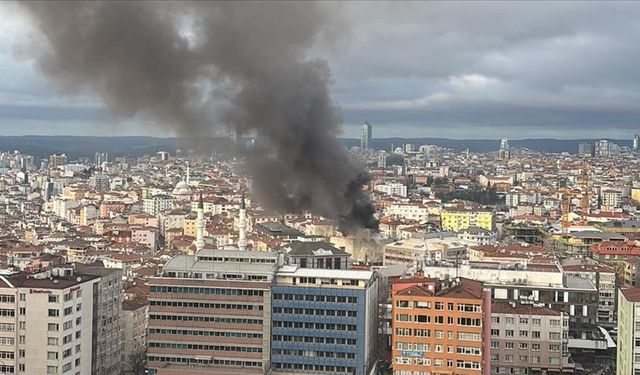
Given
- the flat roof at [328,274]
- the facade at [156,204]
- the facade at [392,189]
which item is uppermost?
the facade at [392,189]

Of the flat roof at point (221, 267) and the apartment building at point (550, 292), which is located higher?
the flat roof at point (221, 267)

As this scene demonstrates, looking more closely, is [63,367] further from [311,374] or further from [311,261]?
[311,261]

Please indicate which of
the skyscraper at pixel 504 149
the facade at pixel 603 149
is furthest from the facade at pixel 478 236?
the facade at pixel 603 149

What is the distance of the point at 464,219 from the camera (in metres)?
52.2

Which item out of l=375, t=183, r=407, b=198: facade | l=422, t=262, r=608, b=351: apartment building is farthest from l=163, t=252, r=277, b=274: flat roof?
l=375, t=183, r=407, b=198: facade

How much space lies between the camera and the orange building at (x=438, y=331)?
17.3 m

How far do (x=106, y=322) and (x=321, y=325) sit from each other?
214 inches

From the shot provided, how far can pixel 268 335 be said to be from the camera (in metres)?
18.5

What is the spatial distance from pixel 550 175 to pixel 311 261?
8275 centimetres

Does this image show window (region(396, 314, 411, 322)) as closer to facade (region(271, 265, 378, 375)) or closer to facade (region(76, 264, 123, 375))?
facade (region(271, 265, 378, 375))

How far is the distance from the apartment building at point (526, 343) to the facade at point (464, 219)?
3007cm

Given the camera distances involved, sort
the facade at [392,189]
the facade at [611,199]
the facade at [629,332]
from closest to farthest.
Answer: the facade at [629,332] → the facade at [611,199] → the facade at [392,189]

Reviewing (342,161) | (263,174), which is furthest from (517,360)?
(263,174)

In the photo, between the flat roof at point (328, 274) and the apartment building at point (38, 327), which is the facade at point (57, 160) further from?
the flat roof at point (328, 274)
